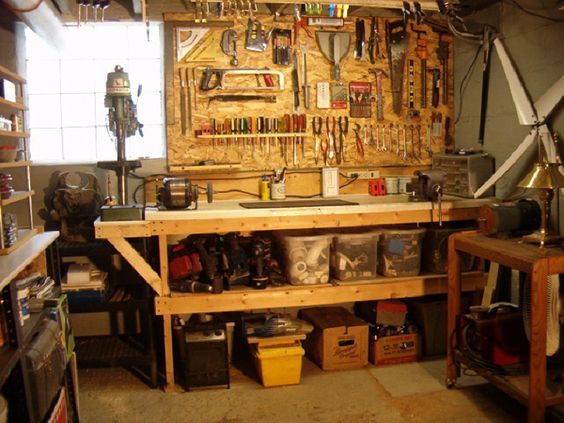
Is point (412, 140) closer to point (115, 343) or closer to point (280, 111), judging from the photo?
point (280, 111)

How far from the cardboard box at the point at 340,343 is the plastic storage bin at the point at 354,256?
32 cm

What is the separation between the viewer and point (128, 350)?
3584 mm

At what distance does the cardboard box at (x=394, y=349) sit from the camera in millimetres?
3678

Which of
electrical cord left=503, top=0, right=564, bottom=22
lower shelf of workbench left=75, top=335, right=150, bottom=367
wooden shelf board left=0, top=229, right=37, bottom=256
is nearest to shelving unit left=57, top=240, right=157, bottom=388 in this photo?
lower shelf of workbench left=75, top=335, right=150, bottom=367

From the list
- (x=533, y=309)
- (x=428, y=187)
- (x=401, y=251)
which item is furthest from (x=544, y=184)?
(x=401, y=251)

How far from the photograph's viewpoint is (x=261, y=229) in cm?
Answer: 338

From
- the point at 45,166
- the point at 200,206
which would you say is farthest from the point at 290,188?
the point at 45,166

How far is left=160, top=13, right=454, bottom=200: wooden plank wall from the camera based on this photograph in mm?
3986

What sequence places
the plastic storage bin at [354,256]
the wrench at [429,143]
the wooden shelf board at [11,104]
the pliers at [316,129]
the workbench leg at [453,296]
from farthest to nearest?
the wrench at [429,143]
the pliers at [316,129]
the plastic storage bin at [354,256]
the workbench leg at [453,296]
the wooden shelf board at [11,104]

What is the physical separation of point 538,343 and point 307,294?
4.41 feet

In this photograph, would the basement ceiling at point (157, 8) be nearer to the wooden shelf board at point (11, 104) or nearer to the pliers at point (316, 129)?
the pliers at point (316, 129)

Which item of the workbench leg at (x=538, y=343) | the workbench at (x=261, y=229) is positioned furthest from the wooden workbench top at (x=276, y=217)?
the workbench leg at (x=538, y=343)

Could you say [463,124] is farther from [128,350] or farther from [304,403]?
[128,350]

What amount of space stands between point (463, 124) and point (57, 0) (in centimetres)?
296
